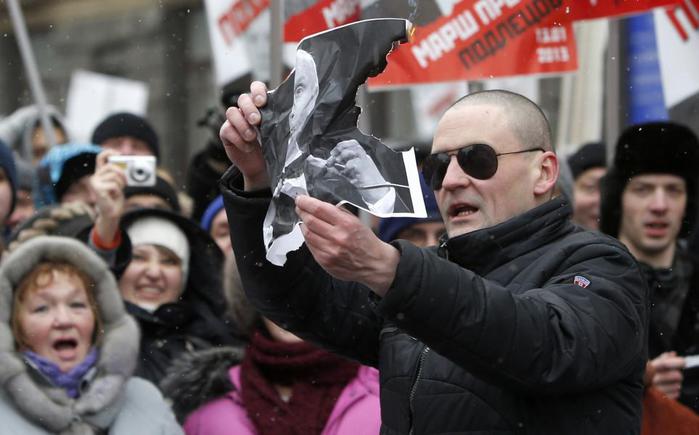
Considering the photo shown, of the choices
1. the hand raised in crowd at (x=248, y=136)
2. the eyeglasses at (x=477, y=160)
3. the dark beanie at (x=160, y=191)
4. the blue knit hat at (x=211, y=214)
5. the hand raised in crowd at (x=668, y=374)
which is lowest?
the hand raised in crowd at (x=668, y=374)

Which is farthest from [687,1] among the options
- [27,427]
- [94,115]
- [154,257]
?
[94,115]

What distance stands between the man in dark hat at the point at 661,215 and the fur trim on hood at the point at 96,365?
6.23 ft

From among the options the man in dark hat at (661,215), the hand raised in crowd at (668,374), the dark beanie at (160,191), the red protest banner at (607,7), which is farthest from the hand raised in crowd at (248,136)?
the dark beanie at (160,191)

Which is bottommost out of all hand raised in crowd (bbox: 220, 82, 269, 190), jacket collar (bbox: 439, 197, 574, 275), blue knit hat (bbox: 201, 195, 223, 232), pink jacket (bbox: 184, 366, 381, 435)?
pink jacket (bbox: 184, 366, 381, 435)

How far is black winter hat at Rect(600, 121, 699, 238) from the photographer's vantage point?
529cm

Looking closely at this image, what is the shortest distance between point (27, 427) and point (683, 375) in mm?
2221

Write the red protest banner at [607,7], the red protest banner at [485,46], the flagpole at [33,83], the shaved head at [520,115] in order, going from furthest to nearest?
the flagpole at [33,83]
the red protest banner at [485,46]
the red protest banner at [607,7]
the shaved head at [520,115]

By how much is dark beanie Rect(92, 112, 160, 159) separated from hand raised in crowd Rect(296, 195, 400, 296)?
3.92m

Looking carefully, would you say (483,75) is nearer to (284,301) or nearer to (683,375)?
(683,375)

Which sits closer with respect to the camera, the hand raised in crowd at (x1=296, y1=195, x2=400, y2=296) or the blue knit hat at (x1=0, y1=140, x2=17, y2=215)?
the hand raised in crowd at (x1=296, y1=195, x2=400, y2=296)

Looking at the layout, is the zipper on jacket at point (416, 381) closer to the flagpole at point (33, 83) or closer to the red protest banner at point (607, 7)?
the red protest banner at point (607, 7)

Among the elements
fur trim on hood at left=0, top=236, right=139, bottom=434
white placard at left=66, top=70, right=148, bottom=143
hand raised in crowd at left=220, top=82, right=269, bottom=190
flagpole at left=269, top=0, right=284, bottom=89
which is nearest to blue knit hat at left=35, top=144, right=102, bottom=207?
flagpole at left=269, top=0, right=284, bottom=89

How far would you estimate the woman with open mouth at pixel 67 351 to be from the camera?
4016 millimetres

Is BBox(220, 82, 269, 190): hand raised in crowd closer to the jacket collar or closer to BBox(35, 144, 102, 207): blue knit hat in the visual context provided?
the jacket collar
